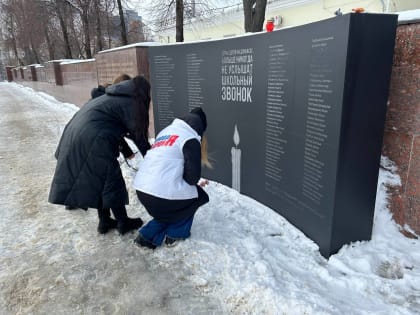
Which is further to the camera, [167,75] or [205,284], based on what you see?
[167,75]

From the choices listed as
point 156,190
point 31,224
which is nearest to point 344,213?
point 156,190

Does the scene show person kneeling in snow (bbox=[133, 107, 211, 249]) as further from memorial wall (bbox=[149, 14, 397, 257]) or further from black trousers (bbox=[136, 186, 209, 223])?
memorial wall (bbox=[149, 14, 397, 257])

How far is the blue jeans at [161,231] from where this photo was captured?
126 inches

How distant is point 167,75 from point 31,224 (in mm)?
2698

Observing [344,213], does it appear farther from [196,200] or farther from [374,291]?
[196,200]

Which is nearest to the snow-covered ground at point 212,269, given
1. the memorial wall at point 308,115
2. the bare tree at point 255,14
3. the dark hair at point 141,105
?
the memorial wall at point 308,115

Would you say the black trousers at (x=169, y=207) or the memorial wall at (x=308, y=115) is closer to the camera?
the memorial wall at (x=308, y=115)

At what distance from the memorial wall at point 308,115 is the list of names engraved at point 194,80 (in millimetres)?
49

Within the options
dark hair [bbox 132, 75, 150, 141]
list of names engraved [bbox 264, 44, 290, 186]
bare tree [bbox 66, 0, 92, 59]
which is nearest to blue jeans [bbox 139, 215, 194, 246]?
dark hair [bbox 132, 75, 150, 141]

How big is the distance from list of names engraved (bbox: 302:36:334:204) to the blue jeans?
1081 millimetres

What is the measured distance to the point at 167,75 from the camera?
5281mm

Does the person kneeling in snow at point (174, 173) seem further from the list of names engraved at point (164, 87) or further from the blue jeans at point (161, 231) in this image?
the list of names engraved at point (164, 87)

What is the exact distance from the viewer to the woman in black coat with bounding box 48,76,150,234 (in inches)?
123

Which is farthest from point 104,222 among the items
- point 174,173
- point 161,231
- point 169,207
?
point 174,173
